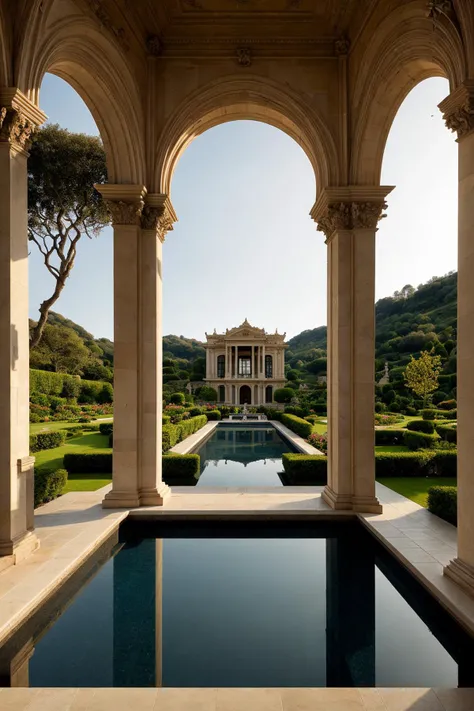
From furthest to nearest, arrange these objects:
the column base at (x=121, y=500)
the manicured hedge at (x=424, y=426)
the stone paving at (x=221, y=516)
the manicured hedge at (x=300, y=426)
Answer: the manicured hedge at (x=300, y=426) → the manicured hedge at (x=424, y=426) → the column base at (x=121, y=500) → the stone paving at (x=221, y=516)

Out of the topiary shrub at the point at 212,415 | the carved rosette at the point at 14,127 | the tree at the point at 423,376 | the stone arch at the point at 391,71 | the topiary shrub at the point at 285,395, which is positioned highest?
the stone arch at the point at 391,71

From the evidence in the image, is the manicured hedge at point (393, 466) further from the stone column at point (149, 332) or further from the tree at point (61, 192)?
the tree at point (61, 192)

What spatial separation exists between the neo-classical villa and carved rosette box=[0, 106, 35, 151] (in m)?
60.6

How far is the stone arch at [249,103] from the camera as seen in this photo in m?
9.62

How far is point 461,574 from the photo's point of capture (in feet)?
18.5

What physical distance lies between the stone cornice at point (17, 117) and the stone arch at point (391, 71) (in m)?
6.15

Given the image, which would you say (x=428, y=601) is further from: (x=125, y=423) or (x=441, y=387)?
(x=441, y=387)

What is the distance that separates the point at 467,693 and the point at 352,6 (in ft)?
37.8

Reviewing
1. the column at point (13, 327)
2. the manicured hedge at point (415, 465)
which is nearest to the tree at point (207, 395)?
the manicured hedge at point (415, 465)

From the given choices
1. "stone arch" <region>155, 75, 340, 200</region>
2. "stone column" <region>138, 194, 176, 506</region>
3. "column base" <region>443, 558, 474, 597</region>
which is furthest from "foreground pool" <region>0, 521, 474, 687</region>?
"stone arch" <region>155, 75, 340, 200</region>

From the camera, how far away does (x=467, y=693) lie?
3820mm

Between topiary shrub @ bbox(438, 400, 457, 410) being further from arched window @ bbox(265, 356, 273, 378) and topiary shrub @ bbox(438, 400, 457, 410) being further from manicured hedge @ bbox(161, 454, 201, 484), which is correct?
arched window @ bbox(265, 356, 273, 378)

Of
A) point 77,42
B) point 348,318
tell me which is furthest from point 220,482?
point 77,42

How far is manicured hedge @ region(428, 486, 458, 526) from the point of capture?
816 cm
